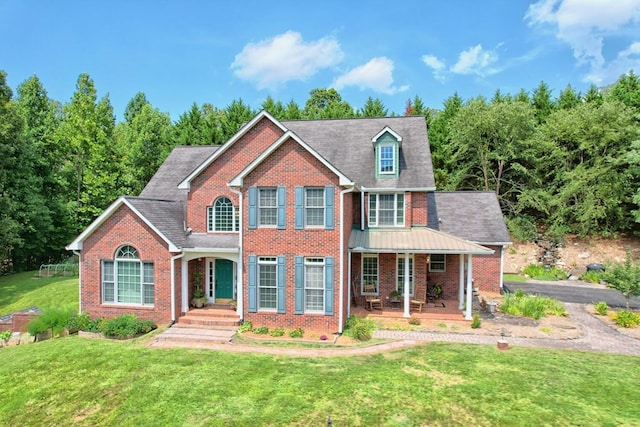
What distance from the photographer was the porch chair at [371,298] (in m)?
17.5

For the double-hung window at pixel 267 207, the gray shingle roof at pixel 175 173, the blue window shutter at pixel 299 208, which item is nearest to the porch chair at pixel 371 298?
the blue window shutter at pixel 299 208

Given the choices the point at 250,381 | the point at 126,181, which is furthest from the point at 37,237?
the point at 250,381

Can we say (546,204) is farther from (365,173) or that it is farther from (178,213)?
(178,213)

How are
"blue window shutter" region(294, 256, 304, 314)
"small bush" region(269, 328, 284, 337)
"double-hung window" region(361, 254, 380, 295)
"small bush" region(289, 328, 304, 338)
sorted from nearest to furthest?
"small bush" region(289, 328, 304, 338), "small bush" region(269, 328, 284, 337), "blue window shutter" region(294, 256, 304, 314), "double-hung window" region(361, 254, 380, 295)

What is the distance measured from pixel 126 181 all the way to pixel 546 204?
135ft

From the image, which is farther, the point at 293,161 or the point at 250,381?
the point at 293,161

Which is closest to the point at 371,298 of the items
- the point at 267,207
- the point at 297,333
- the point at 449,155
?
the point at 297,333

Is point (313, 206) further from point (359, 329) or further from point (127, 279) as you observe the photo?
point (127, 279)

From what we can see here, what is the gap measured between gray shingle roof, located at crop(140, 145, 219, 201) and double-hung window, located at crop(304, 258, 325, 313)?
9.09 meters

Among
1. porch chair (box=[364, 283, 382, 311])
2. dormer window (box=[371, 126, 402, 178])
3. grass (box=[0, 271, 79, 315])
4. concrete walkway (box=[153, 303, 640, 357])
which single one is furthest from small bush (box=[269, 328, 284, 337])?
grass (box=[0, 271, 79, 315])

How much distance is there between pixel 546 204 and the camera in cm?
3394

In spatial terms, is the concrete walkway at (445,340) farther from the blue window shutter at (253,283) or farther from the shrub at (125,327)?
the blue window shutter at (253,283)

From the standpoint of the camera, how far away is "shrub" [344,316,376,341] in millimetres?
14125

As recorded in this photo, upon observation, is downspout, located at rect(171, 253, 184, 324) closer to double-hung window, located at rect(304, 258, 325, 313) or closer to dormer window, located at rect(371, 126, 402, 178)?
double-hung window, located at rect(304, 258, 325, 313)
